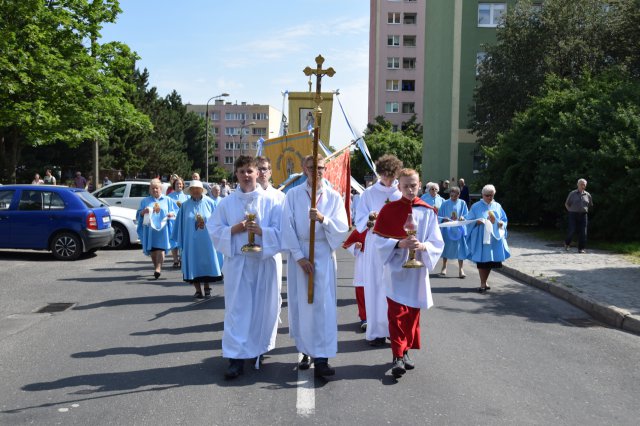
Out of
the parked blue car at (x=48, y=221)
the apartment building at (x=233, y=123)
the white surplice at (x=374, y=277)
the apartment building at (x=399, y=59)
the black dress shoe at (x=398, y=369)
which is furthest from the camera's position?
the apartment building at (x=233, y=123)

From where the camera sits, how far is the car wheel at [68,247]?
14328 millimetres

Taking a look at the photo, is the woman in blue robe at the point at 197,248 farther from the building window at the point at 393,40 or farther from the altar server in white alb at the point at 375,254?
the building window at the point at 393,40

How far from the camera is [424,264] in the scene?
589 cm

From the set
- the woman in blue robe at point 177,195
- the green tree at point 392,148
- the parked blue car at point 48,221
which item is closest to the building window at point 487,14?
the green tree at point 392,148

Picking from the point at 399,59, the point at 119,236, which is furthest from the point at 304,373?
the point at 399,59

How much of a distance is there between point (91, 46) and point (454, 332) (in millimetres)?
25361

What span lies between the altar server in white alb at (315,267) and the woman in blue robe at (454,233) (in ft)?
23.5

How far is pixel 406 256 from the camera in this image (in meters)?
6.01

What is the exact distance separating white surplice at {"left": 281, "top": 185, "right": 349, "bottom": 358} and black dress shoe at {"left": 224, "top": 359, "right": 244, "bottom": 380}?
1.76 ft

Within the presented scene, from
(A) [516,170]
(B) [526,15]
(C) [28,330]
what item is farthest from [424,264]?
(B) [526,15]

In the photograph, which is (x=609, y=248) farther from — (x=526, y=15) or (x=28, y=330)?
(x=526, y=15)

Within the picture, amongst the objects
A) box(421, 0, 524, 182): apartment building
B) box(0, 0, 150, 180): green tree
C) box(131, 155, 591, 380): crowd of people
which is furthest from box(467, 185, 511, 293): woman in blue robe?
box(421, 0, 524, 182): apartment building

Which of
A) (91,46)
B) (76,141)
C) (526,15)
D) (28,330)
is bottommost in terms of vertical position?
(28,330)

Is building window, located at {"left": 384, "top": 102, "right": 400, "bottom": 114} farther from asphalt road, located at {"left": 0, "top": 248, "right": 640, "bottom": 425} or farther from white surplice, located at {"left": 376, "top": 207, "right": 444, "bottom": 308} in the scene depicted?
white surplice, located at {"left": 376, "top": 207, "right": 444, "bottom": 308}
